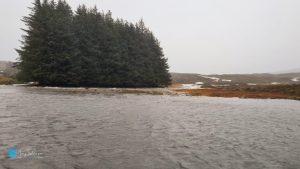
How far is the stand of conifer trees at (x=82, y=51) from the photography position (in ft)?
185

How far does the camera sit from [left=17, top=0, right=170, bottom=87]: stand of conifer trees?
56.3 metres

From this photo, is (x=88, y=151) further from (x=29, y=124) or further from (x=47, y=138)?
(x=29, y=124)

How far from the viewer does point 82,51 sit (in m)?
65.3

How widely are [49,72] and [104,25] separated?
23639 millimetres

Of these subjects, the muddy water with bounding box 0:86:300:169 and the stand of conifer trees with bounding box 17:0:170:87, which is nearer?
the muddy water with bounding box 0:86:300:169

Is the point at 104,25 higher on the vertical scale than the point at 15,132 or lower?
higher

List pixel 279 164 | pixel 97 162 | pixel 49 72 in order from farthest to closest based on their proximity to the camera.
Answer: pixel 49 72, pixel 279 164, pixel 97 162

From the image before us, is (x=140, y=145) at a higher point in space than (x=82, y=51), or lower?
lower

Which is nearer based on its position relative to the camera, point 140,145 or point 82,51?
point 140,145

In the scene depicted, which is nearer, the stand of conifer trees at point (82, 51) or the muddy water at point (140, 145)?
the muddy water at point (140, 145)

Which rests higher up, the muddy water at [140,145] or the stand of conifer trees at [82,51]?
the stand of conifer trees at [82,51]

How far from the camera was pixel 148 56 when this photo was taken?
8412cm

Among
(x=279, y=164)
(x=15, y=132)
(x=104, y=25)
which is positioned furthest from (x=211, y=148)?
(x=104, y=25)

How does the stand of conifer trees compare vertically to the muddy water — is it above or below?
above
